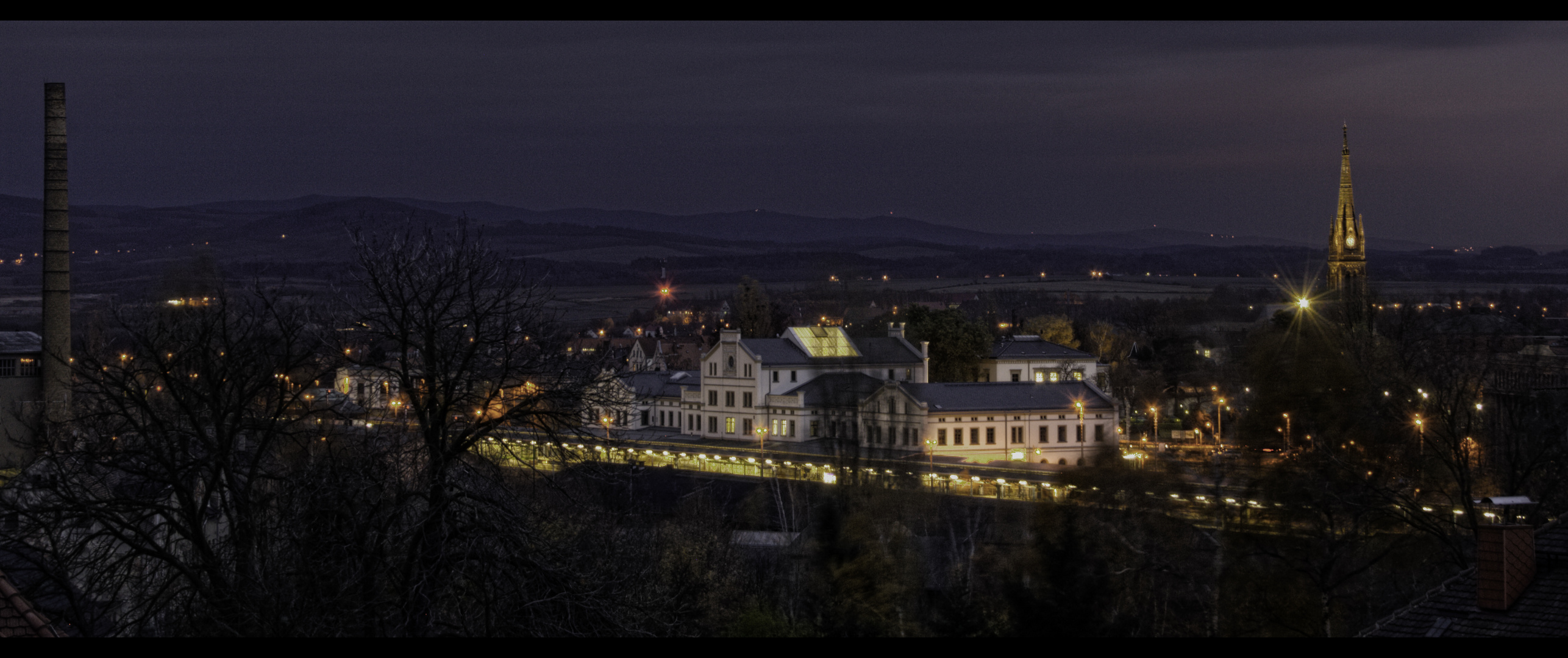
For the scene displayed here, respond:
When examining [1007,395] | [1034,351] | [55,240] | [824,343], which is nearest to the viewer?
[55,240]

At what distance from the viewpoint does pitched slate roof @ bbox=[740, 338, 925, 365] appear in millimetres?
46688

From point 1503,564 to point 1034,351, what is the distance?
4295cm

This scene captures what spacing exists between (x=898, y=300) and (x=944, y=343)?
2181 cm

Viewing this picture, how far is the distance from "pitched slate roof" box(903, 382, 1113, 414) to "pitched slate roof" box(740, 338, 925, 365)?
17.1ft

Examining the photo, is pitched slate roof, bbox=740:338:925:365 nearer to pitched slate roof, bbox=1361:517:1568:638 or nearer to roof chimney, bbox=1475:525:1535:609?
pitched slate roof, bbox=1361:517:1568:638

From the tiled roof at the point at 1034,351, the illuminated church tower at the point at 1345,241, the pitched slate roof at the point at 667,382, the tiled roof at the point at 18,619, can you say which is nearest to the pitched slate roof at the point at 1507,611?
the tiled roof at the point at 18,619

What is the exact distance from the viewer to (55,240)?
35875mm

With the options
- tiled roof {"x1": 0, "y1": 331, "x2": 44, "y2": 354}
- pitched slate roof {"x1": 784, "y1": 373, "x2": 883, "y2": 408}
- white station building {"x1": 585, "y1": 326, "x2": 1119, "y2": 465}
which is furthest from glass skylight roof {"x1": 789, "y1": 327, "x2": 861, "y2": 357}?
tiled roof {"x1": 0, "y1": 331, "x2": 44, "y2": 354}

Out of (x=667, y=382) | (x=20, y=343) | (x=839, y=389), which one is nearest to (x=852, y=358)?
(x=839, y=389)

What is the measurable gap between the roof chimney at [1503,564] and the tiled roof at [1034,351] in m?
42.0

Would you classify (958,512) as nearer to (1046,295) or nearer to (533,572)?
(533,572)

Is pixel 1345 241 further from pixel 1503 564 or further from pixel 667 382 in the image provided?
pixel 1503 564

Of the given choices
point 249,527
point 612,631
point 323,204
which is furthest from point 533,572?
point 323,204

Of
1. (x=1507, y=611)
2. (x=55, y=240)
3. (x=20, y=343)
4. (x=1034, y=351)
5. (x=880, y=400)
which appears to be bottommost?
(x=1507, y=611)
